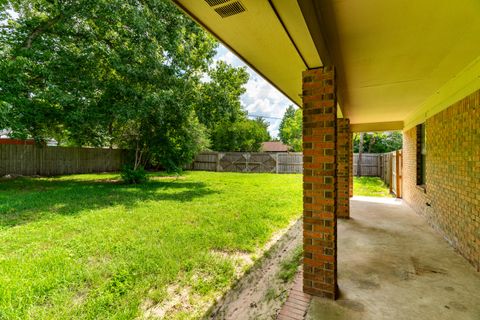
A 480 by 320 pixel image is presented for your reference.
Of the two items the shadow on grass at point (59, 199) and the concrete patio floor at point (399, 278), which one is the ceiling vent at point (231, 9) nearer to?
the concrete patio floor at point (399, 278)

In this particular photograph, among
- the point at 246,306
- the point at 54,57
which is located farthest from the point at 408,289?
the point at 54,57

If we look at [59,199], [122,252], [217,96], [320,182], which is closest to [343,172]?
[320,182]

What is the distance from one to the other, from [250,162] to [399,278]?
1448 cm

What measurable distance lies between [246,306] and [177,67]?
921 cm

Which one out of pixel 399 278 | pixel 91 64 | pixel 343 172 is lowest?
pixel 399 278

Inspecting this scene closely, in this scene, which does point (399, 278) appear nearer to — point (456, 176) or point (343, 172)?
point (456, 176)

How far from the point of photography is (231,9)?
4.84 feet

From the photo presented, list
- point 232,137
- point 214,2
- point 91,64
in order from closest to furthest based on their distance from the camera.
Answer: point 214,2, point 91,64, point 232,137

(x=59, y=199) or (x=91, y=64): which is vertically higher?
(x=91, y=64)

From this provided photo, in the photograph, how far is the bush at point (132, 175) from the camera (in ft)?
31.8

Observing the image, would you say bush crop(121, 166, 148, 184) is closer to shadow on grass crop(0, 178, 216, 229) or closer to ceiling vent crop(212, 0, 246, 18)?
shadow on grass crop(0, 178, 216, 229)

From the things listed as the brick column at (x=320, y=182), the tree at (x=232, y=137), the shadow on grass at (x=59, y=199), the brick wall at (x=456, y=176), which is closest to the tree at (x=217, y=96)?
the shadow on grass at (x=59, y=199)

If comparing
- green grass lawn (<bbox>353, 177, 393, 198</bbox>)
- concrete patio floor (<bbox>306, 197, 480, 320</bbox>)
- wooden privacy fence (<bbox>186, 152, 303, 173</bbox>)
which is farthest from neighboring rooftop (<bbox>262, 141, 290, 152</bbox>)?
concrete patio floor (<bbox>306, 197, 480, 320</bbox>)

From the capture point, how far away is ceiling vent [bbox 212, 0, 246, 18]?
1.42m
